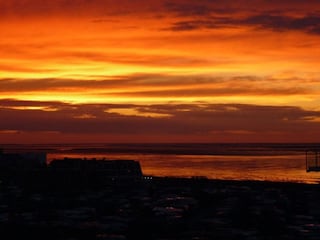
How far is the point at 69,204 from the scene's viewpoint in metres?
47.4

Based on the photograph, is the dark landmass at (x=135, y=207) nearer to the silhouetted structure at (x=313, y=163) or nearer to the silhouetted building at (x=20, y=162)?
the silhouetted building at (x=20, y=162)

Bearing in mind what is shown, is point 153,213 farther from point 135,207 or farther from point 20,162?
point 20,162

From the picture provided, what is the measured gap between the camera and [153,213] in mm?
42062

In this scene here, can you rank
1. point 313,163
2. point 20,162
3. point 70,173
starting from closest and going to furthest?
point 70,173 < point 20,162 < point 313,163

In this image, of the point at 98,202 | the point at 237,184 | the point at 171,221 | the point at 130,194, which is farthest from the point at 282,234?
the point at 237,184

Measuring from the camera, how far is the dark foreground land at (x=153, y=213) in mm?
34906

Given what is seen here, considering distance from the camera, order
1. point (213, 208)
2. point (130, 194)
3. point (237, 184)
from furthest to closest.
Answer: point (237, 184) < point (130, 194) < point (213, 208)

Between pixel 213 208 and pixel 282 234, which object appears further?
pixel 213 208

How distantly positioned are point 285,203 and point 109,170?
2549 cm

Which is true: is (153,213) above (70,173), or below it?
below

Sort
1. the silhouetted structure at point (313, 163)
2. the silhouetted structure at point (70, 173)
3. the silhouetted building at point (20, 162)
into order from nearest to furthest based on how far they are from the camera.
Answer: the silhouetted structure at point (70, 173), the silhouetted structure at point (313, 163), the silhouetted building at point (20, 162)

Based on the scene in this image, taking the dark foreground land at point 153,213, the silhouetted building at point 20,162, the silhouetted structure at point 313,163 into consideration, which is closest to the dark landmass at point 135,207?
the dark foreground land at point 153,213

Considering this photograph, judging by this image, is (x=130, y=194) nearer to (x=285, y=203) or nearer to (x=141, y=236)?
(x=285, y=203)

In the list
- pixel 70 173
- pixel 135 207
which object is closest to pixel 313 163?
pixel 70 173
